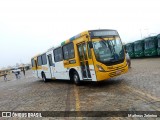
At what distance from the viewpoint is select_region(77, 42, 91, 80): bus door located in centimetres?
1245

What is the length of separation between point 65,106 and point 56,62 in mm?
8672

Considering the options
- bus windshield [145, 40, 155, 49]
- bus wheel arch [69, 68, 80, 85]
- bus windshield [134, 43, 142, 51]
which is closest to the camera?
bus wheel arch [69, 68, 80, 85]

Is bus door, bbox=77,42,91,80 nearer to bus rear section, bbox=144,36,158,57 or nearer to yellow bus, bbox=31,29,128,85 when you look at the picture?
yellow bus, bbox=31,29,128,85

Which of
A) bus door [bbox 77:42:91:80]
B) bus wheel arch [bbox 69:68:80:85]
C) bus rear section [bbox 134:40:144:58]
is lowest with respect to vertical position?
bus wheel arch [bbox 69:68:80:85]

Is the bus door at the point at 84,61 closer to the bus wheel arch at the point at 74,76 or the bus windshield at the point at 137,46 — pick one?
the bus wheel arch at the point at 74,76

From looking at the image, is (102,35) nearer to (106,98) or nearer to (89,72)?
(89,72)

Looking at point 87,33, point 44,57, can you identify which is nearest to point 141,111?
point 87,33

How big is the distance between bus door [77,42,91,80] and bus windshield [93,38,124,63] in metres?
0.85

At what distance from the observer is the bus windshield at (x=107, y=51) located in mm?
11750

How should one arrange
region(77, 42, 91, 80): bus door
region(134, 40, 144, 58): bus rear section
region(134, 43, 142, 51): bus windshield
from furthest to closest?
region(134, 43, 142, 51): bus windshield < region(134, 40, 144, 58): bus rear section < region(77, 42, 91, 80): bus door

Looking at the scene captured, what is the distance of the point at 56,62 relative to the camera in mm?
17359

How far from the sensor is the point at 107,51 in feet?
39.3

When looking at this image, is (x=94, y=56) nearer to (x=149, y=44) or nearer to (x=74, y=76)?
(x=74, y=76)

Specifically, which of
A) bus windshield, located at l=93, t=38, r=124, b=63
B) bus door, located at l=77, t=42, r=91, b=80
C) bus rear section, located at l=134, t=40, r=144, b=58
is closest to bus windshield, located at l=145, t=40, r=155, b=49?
bus rear section, located at l=134, t=40, r=144, b=58
